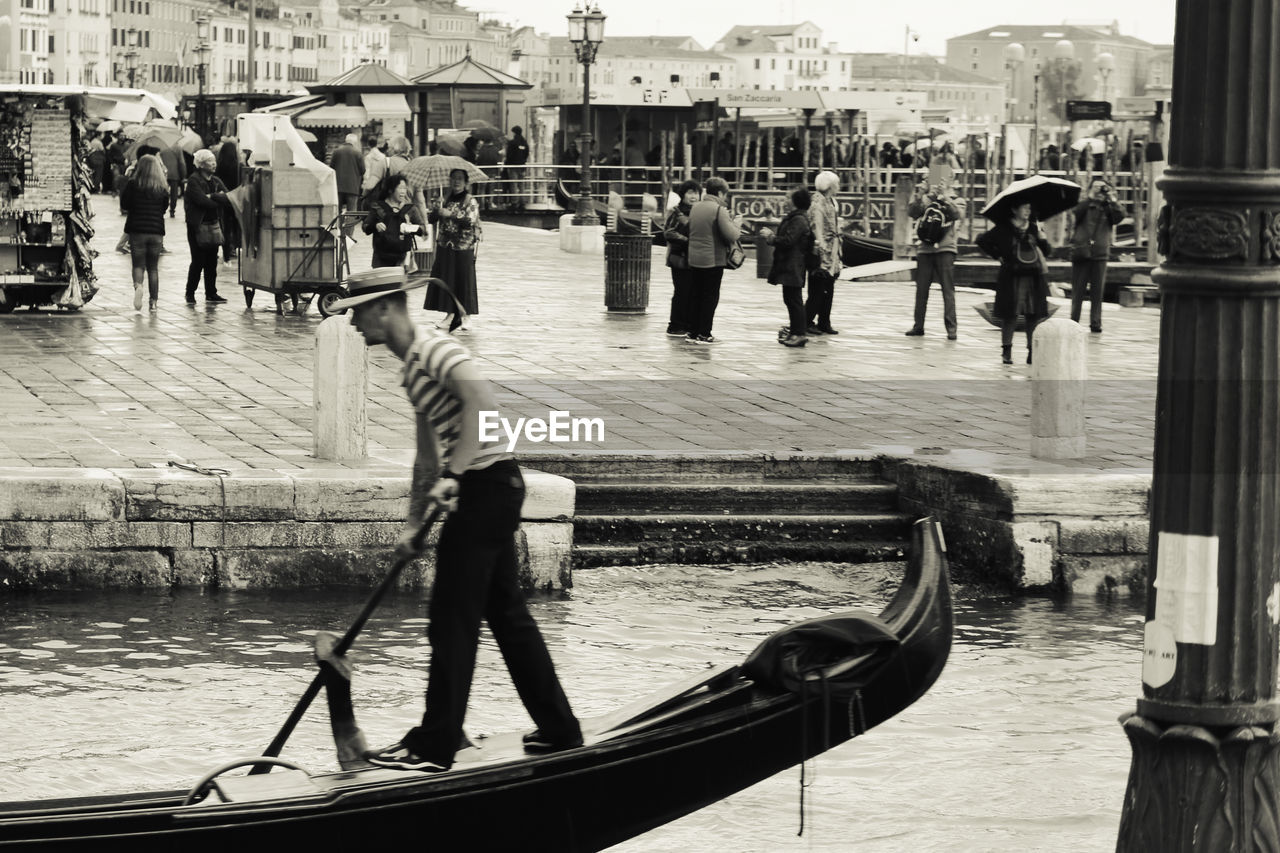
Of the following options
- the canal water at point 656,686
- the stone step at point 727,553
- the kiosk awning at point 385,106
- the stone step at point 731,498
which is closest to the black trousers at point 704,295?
the stone step at point 731,498

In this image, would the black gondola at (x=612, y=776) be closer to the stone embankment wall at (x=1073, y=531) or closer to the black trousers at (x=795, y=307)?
the stone embankment wall at (x=1073, y=531)

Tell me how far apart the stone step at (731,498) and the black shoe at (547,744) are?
16.3ft

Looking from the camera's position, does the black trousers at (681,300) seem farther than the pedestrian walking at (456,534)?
Yes

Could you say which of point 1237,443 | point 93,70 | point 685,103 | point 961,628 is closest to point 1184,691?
point 1237,443

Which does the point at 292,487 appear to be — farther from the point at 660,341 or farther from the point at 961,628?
the point at 660,341

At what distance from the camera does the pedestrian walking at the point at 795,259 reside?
55.2 feet

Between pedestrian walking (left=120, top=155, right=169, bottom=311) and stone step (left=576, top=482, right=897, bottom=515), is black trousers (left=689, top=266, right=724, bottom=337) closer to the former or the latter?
pedestrian walking (left=120, top=155, right=169, bottom=311)

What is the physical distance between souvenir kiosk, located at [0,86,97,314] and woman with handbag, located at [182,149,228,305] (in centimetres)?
98

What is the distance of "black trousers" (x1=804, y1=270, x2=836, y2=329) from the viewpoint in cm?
1764

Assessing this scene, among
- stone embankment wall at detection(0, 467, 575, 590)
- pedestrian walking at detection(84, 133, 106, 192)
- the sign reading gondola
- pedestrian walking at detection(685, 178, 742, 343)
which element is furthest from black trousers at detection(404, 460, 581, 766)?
pedestrian walking at detection(84, 133, 106, 192)

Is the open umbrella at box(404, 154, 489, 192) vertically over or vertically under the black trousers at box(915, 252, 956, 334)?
over

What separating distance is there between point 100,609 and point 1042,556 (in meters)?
4.61

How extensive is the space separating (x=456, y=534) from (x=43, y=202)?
45.6 feet

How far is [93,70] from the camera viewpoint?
12362 cm
